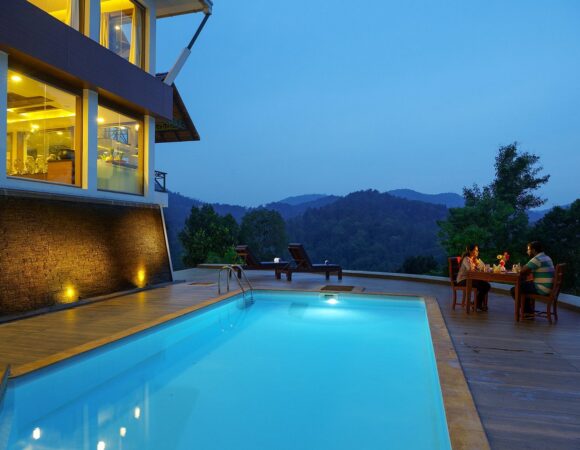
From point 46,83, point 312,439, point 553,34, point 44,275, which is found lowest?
point 312,439

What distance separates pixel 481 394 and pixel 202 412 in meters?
2.32

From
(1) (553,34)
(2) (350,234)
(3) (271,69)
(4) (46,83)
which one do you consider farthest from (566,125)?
(4) (46,83)

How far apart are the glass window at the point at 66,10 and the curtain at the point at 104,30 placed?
2.87 feet

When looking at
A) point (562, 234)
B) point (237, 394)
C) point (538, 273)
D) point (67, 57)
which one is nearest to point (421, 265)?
point (562, 234)

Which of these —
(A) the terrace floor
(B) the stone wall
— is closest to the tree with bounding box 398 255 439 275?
(A) the terrace floor

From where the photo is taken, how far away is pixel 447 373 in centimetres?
358

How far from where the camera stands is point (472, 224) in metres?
18.1

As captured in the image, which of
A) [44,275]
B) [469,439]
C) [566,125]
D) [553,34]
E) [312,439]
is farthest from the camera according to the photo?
[566,125]

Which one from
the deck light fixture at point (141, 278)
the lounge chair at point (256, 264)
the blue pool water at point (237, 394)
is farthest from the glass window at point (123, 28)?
the blue pool water at point (237, 394)

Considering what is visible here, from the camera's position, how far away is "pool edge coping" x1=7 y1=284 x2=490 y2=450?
254cm

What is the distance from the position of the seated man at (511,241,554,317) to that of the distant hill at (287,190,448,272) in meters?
24.8

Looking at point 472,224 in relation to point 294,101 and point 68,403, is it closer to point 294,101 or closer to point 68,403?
point 68,403

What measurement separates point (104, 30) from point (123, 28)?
78cm

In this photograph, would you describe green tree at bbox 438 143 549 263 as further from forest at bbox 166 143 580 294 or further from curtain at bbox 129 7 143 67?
curtain at bbox 129 7 143 67
